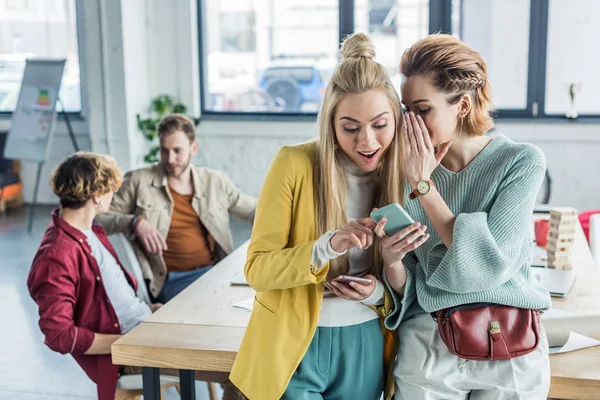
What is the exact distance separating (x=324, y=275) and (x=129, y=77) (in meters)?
5.11

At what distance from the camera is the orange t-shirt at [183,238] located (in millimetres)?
2926

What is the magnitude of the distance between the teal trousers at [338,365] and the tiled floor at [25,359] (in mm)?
1598

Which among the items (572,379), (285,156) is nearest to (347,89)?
(285,156)

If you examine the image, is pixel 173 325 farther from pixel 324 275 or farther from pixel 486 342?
pixel 486 342

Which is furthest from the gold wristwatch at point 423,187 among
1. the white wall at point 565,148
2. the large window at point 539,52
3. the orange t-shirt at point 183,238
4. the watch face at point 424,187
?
the large window at point 539,52

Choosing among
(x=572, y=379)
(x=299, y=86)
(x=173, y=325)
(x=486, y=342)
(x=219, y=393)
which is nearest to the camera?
(x=486, y=342)

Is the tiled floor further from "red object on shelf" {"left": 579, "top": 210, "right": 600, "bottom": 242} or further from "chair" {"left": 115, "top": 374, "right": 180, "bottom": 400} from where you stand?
"red object on shelf" {"left": 579, "top": 210, "right": 600, "bottom": 242}

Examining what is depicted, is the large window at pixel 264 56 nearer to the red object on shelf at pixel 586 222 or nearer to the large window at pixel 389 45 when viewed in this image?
the large window at pixel 389 45

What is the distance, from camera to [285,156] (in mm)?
1455

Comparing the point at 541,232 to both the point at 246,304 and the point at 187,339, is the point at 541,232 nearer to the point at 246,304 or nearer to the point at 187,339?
the point at 246,304

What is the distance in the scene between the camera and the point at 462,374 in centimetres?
140

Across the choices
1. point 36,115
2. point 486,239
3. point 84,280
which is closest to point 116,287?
point 84,280

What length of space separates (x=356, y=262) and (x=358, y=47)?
458 millimetres

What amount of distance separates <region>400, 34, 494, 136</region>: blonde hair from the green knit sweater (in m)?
0.07
